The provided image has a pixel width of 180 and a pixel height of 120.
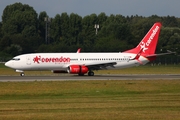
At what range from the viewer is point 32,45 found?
115 m

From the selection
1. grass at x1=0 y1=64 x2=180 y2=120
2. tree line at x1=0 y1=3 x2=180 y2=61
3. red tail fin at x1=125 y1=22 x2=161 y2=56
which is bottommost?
grass at x1=0 y1=64 x2=180 y2=120

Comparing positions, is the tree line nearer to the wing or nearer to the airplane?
the airplane

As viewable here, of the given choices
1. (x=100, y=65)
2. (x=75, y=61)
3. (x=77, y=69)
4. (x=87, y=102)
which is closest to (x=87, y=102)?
(x=87, y=102)

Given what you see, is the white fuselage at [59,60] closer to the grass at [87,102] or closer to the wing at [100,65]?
the wing at [100,65]

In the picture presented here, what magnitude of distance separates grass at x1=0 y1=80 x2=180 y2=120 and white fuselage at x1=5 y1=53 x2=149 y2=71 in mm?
16848

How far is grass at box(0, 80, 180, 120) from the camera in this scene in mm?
23469

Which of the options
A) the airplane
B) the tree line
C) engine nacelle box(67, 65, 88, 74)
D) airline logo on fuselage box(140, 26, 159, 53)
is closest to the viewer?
engine nacelle box(67, 65, 88, 74)

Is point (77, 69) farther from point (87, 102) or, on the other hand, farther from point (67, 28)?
point (67, 28)

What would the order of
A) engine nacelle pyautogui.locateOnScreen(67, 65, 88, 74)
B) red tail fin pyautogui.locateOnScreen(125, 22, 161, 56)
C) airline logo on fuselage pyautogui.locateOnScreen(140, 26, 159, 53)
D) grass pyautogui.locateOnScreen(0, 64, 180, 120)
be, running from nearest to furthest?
grass pyautogui.locateOnScreen(0, 64, 180, 120) → engine nacelle pyautogui.locateOnScreen(67, 65, 88, 74) → red tail fin pyautogui.locateOnScreen(125, 22, 161, 56) → airline logo on fuselage pyautogui.locateOnScreen(140, 26, 159, 53)

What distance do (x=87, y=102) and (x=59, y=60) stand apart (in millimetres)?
29840

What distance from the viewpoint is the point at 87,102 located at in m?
29.3

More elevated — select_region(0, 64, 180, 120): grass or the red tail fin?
the red tail fin

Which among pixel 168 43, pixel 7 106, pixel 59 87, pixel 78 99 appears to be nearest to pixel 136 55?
pixel 59 87

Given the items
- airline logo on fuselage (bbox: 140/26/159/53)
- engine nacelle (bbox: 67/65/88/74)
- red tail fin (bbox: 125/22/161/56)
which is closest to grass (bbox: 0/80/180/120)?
engine nacelle (bbox: 67/65/88/74)
